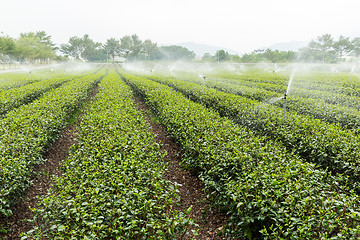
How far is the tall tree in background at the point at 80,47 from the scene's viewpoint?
108m

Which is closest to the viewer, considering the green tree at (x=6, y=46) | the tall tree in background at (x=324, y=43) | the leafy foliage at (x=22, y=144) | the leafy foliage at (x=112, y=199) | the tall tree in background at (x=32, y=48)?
the leafy foliage at (x=112, y=199)

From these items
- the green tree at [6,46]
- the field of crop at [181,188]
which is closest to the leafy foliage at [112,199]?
the field of crop at [181,188]

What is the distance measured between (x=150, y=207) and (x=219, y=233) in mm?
1583

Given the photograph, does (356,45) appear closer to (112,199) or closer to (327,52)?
(327,52)

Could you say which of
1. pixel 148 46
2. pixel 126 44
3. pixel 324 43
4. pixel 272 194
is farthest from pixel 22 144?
pixel 126 44

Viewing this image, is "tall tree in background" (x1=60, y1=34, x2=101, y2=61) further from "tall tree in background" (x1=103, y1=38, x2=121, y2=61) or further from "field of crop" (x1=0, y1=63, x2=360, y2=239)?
"field of crop" (x1=0, y1=63, x2=360, y2=239)

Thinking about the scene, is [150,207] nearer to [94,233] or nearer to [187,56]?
[94,233]

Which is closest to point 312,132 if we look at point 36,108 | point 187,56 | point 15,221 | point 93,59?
point 15,221

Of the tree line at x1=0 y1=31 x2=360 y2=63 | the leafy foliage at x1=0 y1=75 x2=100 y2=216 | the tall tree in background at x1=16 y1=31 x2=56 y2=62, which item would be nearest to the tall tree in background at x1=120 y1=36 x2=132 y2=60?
the tree line at x1=0 y1=31 x2=360 y2=63

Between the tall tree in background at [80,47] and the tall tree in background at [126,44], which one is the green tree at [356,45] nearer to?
the tall tree in background at [126,44]

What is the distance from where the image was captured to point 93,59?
403 ft

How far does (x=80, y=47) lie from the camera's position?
110 metres

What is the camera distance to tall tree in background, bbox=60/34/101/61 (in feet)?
355

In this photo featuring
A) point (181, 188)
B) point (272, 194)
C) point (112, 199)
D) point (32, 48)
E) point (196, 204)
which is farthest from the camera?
point (32, 48)
